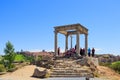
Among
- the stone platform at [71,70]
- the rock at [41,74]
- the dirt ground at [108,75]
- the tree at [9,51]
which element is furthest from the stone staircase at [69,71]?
the tree at [9,51]

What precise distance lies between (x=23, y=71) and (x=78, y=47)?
9.96m

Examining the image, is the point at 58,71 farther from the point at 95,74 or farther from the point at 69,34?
the point at 69,34

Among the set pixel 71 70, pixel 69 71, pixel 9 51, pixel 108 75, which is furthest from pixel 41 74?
pixel 9 51

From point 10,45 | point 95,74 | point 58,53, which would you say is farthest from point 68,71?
point 10,45

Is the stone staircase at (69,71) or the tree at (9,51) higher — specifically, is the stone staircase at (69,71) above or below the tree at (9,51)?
below

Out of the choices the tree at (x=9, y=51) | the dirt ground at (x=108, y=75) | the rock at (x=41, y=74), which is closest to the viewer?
the rock at (x=41, y=74)

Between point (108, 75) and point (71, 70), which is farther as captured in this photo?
point (108, 75)

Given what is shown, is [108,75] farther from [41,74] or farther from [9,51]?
[9,51]

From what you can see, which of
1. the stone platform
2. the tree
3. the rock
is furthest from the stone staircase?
the tree

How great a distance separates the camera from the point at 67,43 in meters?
36.8

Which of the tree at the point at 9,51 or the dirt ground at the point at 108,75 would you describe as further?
the tree at the point at 9,51

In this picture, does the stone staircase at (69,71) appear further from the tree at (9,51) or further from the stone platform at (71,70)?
the tree at (9,51)

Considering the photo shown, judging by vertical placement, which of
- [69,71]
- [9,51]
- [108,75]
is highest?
[9,51]

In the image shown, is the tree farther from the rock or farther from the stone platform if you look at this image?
→ the rock
